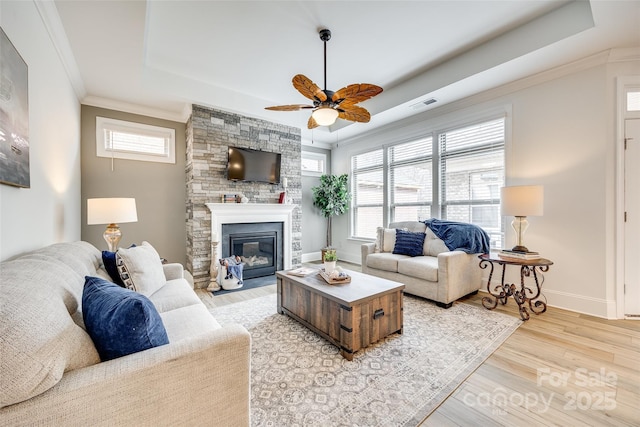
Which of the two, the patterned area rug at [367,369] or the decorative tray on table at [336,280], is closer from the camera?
the patterned area rug at [367,369]

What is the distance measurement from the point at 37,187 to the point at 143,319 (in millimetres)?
1820

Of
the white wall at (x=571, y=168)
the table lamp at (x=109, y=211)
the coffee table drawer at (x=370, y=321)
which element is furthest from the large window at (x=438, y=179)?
the table lamp at (x=109, y=211)

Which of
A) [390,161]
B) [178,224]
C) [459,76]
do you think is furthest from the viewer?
[390,161]

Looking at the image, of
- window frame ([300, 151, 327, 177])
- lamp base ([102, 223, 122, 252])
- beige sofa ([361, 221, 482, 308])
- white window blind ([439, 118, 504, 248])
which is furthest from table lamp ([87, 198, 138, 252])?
white window blind ([439, 118, 504, 248])

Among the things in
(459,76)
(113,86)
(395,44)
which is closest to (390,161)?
(459,76)

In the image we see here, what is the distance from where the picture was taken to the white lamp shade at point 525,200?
2.72 m

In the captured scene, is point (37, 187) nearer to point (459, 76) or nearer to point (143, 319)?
point (143, 319)

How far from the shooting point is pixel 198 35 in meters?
2.77

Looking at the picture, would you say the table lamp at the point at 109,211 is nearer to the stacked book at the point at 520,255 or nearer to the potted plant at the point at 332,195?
the potted plant at the point at 332,195

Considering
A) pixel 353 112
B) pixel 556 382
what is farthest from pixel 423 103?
pixel 556 382

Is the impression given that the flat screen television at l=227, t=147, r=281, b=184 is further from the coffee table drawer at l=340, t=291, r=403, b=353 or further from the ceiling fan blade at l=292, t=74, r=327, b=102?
the coffee table drawer at l=340, t=291, r=403, b=353

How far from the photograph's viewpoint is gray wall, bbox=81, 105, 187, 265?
11.9 feet

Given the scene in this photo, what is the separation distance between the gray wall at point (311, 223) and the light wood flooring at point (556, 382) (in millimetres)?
4110

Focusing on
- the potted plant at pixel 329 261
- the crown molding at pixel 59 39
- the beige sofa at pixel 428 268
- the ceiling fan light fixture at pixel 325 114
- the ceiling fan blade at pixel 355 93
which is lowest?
the beige sofa at pixel 428 268
